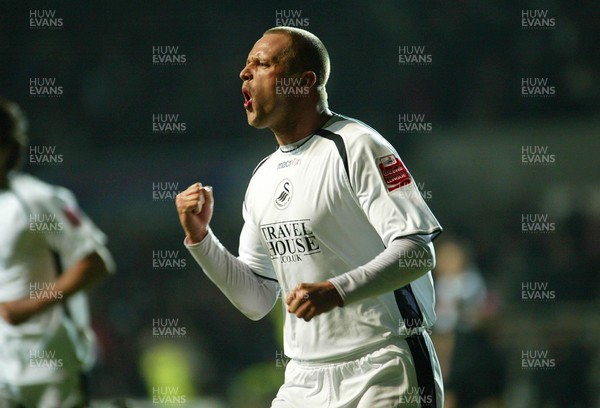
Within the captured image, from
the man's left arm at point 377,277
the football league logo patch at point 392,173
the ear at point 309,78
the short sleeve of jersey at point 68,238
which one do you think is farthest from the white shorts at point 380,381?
the short sleeve of jersey at point 68,238

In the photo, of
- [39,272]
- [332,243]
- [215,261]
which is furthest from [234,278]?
[39,272]

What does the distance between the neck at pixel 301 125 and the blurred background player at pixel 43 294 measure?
1.17 m

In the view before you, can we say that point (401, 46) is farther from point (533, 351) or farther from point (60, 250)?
point (60, 250)

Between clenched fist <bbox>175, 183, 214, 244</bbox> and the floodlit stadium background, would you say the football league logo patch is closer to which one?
clenched fist <bbox>175, 183, 214, 244</bbox>

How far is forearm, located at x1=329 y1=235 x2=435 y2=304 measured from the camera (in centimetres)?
252

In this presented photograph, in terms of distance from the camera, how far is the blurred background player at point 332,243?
260 cm

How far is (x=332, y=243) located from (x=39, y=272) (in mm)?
1565

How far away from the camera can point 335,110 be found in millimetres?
8781

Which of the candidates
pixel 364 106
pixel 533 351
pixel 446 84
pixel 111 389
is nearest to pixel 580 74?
pixel 446 84

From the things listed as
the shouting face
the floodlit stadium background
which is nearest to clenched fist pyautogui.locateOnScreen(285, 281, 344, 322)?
the shouting face

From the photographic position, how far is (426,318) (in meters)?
2.81

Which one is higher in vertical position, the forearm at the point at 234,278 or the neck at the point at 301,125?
the neck at the point at 301,125

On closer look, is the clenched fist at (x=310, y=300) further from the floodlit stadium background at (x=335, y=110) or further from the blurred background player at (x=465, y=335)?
the floodlit stadium background at (x=335, y=110)

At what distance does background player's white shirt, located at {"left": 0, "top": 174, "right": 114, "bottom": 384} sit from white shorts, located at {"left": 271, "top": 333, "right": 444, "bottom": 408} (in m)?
1.28
